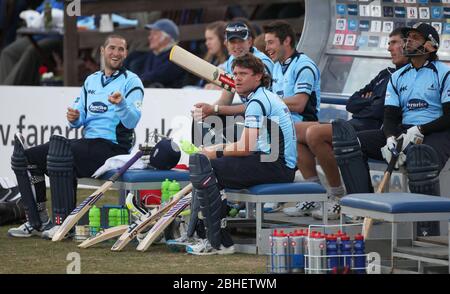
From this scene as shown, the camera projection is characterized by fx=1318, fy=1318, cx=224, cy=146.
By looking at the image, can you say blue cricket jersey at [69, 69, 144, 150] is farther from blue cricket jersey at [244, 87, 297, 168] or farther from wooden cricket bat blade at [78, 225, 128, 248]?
blue cricket jersey at [244, 87, 297, 168]

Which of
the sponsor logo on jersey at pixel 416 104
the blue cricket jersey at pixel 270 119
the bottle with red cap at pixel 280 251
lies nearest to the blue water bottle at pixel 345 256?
the bottle with red cap at pixel 280 251

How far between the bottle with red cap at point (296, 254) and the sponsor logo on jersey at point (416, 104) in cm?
268

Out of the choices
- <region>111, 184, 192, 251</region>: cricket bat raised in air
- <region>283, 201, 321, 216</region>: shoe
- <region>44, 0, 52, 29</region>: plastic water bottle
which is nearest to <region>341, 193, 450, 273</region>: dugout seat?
<region>111, 184, 192, 251</region>: cricket bat raised in air

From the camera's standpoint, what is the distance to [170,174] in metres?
11.7

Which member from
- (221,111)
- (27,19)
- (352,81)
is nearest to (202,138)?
(221,111)

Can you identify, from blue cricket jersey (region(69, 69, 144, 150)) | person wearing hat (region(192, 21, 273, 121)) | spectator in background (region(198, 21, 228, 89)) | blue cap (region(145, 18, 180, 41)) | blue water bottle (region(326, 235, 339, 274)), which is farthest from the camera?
blue cap (region(145, 18, 180, 41))

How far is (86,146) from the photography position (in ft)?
39.1

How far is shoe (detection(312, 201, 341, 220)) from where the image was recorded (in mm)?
11805

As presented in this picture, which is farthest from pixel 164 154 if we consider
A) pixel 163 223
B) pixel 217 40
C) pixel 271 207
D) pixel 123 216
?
pixel 217 40

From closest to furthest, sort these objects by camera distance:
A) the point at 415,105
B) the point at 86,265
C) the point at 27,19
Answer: the point at 86,265
the point at 415,105
the point at 27,19

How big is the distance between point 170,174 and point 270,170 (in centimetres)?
136

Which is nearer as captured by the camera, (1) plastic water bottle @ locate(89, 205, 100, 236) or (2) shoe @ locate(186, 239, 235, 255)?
(2) shoe @ locate(186, 239, 235, 255)
